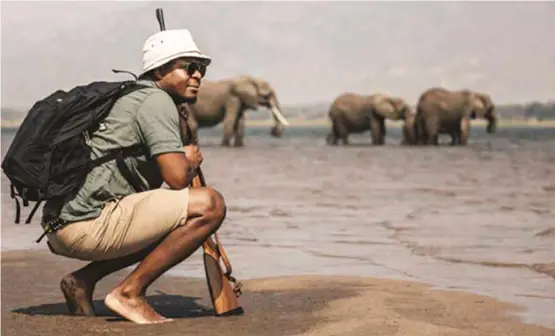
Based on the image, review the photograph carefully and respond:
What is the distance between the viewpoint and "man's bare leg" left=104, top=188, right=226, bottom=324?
5445mm

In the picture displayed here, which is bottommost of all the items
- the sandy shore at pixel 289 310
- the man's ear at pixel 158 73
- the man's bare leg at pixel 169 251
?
the sandy shore at pixel 289 310

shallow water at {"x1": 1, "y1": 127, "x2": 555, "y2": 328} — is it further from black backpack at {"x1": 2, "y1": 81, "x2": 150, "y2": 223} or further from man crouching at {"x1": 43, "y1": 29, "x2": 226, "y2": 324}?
black backpack at {"x1": 2, "y1": 81, "x2": 150, "y2": 223}

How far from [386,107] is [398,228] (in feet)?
93.6

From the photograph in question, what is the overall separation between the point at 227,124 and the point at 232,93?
87 cm

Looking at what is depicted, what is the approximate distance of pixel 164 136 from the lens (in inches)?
209

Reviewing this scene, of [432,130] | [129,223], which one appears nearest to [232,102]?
[432,130]

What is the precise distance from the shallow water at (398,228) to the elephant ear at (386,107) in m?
19.6

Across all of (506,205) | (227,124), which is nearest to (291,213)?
(506,205)

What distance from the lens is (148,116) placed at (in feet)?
17.5

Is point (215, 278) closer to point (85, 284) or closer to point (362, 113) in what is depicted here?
point (85, 284)

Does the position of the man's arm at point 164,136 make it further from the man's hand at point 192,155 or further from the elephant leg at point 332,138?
the elephant leg at point 332,138

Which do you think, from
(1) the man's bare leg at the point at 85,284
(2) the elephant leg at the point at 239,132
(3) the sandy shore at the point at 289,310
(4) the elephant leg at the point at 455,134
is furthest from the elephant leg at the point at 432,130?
(1) the man's bare leg at the point at 85,284

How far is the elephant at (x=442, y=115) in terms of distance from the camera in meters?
35.1

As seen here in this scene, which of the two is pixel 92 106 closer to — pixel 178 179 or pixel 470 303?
pixel 178 179
